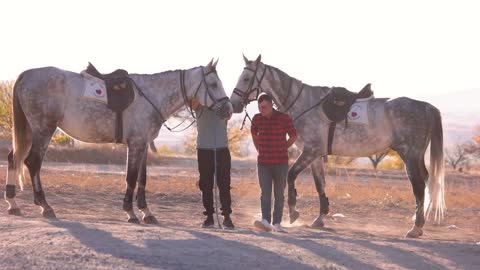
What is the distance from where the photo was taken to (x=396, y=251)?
8.37 m

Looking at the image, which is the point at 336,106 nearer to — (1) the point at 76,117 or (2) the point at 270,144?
(2) the point at 270,144

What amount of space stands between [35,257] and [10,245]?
0.61 m

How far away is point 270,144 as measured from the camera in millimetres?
9898

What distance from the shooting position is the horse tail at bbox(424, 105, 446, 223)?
460 inches

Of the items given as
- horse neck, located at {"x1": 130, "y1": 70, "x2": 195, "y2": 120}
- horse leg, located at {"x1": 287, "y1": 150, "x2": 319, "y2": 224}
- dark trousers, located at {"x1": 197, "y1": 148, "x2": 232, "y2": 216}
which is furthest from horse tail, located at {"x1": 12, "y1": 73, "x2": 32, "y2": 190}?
horse leg, located at {"x1": 287, "y1": 150, "x2": 319, "y2": 224}

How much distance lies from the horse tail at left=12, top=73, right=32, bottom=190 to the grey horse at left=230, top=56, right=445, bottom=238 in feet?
9.86

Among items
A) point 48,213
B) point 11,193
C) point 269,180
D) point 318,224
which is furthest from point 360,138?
point 11,193

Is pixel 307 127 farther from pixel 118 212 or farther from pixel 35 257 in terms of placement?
pixel 35 257

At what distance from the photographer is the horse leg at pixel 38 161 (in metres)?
10.7

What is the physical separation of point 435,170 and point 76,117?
5.38 meters

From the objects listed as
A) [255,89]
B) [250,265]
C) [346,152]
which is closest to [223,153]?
[255,89]

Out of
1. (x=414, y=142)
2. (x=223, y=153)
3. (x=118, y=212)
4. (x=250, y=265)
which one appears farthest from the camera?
(x=118, y=212)

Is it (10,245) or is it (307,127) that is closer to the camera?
(10,245)

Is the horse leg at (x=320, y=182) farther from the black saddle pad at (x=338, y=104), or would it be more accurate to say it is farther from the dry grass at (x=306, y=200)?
the dry grass at (x=306, y=200)
